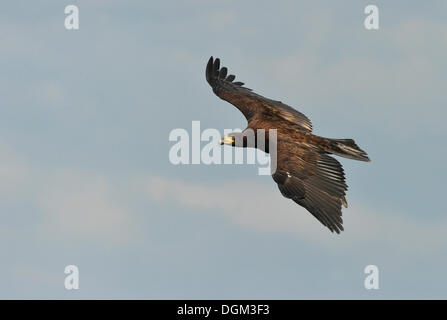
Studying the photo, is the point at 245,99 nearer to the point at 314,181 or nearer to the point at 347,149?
the point at 347,149

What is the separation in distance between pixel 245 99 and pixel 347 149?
4185mm

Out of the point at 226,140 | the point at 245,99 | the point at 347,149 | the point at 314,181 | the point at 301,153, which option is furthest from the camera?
the point at 245,99

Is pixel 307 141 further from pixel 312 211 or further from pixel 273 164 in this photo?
pixel 312 211

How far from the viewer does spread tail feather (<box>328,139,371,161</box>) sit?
19.9m

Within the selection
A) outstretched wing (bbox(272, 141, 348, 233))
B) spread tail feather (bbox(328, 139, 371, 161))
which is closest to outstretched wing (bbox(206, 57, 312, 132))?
spread tail feather (bbox(328, 139, 371, 161))

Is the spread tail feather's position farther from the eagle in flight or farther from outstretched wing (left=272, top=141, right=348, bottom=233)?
outstretched wing (left=272, top=141, right=348, bottom=233)

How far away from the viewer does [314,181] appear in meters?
18.6

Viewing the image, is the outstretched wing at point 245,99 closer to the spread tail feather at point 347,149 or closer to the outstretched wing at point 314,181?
the spread tail feather at point 347,149

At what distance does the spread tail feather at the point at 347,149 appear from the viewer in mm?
19891

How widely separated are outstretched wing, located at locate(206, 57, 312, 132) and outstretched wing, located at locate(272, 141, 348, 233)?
220 cm

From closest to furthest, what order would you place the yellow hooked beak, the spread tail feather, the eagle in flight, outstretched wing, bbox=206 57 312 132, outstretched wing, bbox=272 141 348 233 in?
outstretched wing, bbox=272 141 348 233, the eagle in flight, the spread tail feather, the yellow hooked beak, outstretched wing, bbox=206 57 312 132

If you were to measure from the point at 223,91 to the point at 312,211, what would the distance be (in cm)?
721

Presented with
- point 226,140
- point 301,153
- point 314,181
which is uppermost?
point 226,140

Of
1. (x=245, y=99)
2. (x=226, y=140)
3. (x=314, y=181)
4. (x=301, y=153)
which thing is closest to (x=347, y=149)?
(x=301, y=153)
